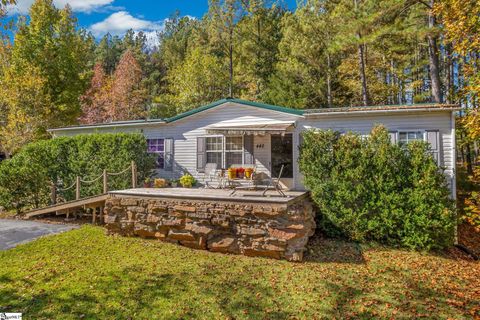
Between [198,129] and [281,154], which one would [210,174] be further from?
[281,154]

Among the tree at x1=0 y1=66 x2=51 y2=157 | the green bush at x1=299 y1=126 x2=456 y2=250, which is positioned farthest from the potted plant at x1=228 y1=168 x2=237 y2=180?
the tree at x1=0 y1=66 x2=51 y2=157

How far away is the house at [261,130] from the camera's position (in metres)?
8.93

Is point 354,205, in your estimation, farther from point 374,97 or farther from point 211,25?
point 211,25

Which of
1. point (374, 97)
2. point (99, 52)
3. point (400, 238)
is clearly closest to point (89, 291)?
point (400, 238)

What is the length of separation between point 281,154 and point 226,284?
7.72 m

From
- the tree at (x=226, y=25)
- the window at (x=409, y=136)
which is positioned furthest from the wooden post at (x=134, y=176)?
the tree at (x=226, y=25)

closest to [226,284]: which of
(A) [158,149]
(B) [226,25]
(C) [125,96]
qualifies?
(A) [158,149]

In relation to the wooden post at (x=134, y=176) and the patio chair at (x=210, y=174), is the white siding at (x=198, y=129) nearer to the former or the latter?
the patio chair at (x=210, y=174)

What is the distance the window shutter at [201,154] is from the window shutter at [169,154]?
57.3 inches

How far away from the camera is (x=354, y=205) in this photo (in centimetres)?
858

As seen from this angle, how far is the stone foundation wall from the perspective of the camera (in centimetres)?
714

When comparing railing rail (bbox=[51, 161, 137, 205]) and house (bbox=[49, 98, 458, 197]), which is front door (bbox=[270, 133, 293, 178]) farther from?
railing rail (bbox=[51, 161, 137, 205])

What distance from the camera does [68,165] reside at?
12773 mm

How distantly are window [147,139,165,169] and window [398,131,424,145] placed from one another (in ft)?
31.6
